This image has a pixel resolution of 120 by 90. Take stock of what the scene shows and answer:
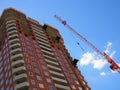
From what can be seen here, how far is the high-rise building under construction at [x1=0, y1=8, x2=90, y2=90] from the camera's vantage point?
7669 cm

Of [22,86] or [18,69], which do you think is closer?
[22,86]

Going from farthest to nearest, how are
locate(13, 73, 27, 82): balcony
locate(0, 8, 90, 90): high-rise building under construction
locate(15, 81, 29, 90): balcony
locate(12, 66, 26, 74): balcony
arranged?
locate(12, 66, 26, 74): balcony < locate(0, 8, 90, 90): high-rise building under construction < locate(13, 73, 27, 82): balcony < locate(15, 81, 29, 90): balcony

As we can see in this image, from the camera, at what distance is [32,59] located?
3418 inches

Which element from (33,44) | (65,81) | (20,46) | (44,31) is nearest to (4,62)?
(20,46)

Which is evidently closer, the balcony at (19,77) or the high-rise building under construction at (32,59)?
the balcony at (19,77)

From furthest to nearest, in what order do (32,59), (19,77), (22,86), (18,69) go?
1. (32,59)
2. (18,69)
3. (19,77)
4. (22,86)

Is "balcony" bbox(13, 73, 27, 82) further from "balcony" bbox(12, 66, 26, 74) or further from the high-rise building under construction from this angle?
"balcony" bbox(12, 66, 26, 74)

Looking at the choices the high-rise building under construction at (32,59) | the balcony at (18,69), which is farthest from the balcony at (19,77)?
the balcony at (18,69)

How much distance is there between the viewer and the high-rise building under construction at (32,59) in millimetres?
76688

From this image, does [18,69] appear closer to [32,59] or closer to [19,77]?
[19,77]

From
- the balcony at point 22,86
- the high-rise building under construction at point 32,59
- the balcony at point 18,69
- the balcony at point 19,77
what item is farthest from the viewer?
the balcony at point 18,69

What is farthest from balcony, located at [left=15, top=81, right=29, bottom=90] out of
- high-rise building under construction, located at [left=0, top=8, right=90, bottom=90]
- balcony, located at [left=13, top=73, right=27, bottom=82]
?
balcony, located at [left=13, top=73, right=27, bottom=82]

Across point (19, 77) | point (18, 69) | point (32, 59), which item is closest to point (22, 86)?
→ point (19, 77)

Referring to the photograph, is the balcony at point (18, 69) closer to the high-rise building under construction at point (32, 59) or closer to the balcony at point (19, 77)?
the high-rise building under construction at point (32, 59)
